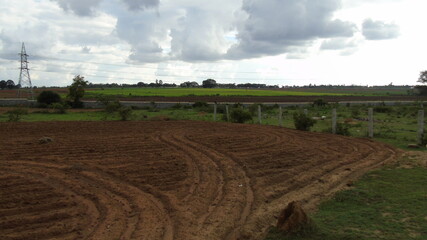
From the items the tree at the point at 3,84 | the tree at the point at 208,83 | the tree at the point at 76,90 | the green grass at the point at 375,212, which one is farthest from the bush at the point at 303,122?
the tree at the point at 3,84

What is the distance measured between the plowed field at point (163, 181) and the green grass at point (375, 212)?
0.56 m

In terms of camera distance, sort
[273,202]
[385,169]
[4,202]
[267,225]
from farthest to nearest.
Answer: [385,169] → [273,202] → [4,202] → [267,225]

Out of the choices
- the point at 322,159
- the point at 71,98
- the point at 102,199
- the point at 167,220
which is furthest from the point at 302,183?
the point at 71,98

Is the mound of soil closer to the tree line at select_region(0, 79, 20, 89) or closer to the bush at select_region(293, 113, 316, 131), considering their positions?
the bush at select_region(293, 113, 316, 131)

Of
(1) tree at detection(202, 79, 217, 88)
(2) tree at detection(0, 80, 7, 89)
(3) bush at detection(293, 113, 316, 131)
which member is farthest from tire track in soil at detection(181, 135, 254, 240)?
(1) tree at detection(202, 79, 217, 88)

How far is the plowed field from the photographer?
21.0ft

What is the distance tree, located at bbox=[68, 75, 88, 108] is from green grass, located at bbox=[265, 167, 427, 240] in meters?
37.1

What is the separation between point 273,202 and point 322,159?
184 inches

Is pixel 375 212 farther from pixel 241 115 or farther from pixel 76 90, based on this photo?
pixel 76 90

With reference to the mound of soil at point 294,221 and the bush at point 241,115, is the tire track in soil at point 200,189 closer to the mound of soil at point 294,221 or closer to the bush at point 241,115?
the mound of soil at point 294,221

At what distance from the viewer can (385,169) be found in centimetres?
1079

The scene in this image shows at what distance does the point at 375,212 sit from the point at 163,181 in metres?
4.61

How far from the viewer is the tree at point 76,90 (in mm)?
41428

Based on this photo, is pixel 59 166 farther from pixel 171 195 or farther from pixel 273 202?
pixel 273 202
